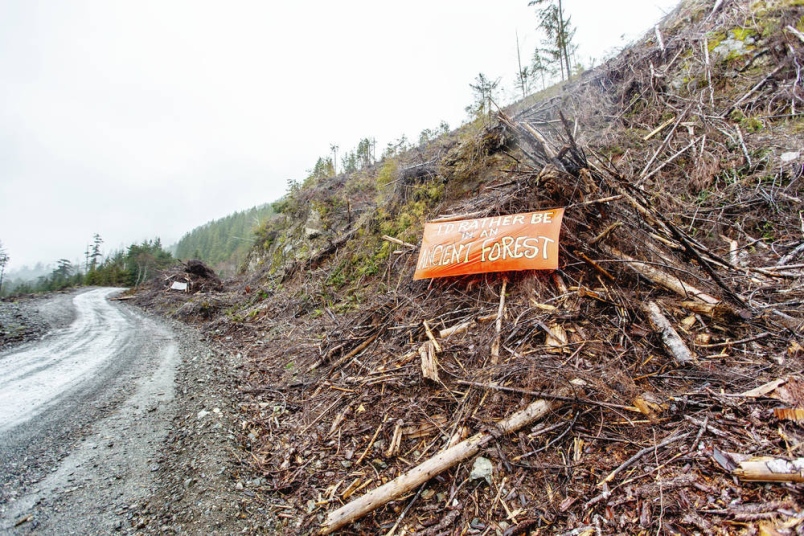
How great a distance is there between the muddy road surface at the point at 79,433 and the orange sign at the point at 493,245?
13.9ft

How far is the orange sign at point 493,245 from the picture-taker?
4297 mm

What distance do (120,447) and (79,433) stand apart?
85cm

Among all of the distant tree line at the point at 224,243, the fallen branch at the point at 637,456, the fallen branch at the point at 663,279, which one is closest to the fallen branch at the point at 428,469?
the fallen branch at the point at 637,456

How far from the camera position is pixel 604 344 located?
3467 millimetres

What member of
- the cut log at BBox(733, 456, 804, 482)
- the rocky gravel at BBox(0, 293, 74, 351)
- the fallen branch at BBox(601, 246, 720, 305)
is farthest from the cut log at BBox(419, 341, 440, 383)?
the rocky gravel at BBox(0, 293, 74, 351)

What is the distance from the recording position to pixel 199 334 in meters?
10.3

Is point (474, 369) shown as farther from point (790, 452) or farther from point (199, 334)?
point (199, 334)

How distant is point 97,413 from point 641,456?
21.6ft

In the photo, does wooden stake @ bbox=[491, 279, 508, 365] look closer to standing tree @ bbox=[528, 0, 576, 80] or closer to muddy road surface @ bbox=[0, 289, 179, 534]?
muddy road surface @ bbox=[0, 289, 179, 534]

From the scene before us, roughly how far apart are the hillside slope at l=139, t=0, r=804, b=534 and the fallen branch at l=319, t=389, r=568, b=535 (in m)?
0.04

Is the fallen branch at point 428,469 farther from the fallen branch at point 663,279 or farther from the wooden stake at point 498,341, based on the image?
the fallen branch at point 663,279

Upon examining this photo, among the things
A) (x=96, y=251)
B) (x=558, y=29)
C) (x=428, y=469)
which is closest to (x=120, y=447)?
(x=428, y=469)

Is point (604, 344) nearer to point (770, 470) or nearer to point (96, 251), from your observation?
point (770, 470)

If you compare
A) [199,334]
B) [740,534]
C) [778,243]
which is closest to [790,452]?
[740,534]
